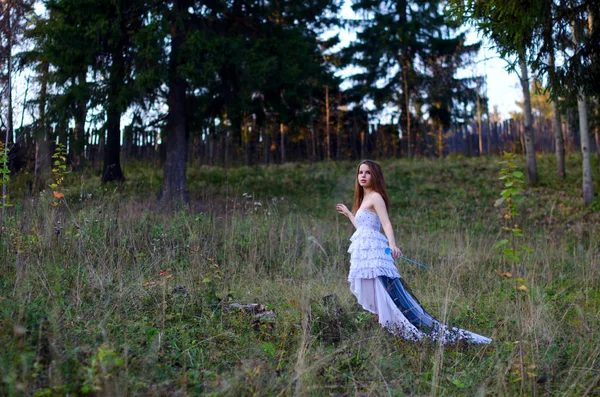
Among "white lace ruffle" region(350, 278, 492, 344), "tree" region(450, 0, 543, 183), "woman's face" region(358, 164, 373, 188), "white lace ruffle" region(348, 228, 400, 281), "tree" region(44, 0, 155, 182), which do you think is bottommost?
"white lace ruffle" region(350, 278, 492, 344)

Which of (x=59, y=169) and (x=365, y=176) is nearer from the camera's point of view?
(x=365, y=176)

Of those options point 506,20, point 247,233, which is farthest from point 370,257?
point 506,20

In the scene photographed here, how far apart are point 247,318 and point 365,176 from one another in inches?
65.6

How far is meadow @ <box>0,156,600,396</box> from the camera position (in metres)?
3.20

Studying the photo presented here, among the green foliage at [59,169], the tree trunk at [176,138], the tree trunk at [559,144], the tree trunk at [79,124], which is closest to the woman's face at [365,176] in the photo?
the green foliage at [59,169]

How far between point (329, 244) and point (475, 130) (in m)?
17.4

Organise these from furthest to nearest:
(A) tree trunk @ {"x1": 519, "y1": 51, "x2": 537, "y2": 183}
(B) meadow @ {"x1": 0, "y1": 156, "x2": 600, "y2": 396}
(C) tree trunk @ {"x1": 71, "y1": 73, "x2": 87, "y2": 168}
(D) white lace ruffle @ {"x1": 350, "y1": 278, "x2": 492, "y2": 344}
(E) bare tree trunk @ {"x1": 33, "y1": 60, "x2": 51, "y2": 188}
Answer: (A) tree trunk @ {"x1": 519, "y1": 51, "x2": 537, "y2": 183} < (C) tree trunk @ {"x1": 71, "y1": 73, "x2": 87, "y2": 168} < (E) bare tree trunk @ {"x1": 33, "y1": 60, "x2": 51, "y2": 188} < (D) white lace ruffle @ {"x1": 350, "y1": 278, "x2": 492, "y2": 344} < (B) meadow @ {"x1": 0, "y1": 156, "x2": 600, "y2": 396}

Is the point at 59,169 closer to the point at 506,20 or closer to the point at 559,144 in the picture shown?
the point at 506,20

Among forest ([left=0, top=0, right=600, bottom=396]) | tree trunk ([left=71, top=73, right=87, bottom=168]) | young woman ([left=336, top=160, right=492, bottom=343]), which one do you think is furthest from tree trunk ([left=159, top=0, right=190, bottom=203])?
young woman ([left=336, top=160, right=492, bottom=343])

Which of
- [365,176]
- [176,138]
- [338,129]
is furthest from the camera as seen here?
[338,129]

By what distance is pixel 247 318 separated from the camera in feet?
14.9

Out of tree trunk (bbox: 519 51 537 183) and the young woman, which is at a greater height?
tree trunk (bbox: 519 51 537 183)

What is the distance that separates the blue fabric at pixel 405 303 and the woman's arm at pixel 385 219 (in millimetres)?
258

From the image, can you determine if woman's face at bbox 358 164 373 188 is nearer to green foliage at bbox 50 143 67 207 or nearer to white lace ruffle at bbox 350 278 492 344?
white lace ruffle at bbox 350 278 492 344
